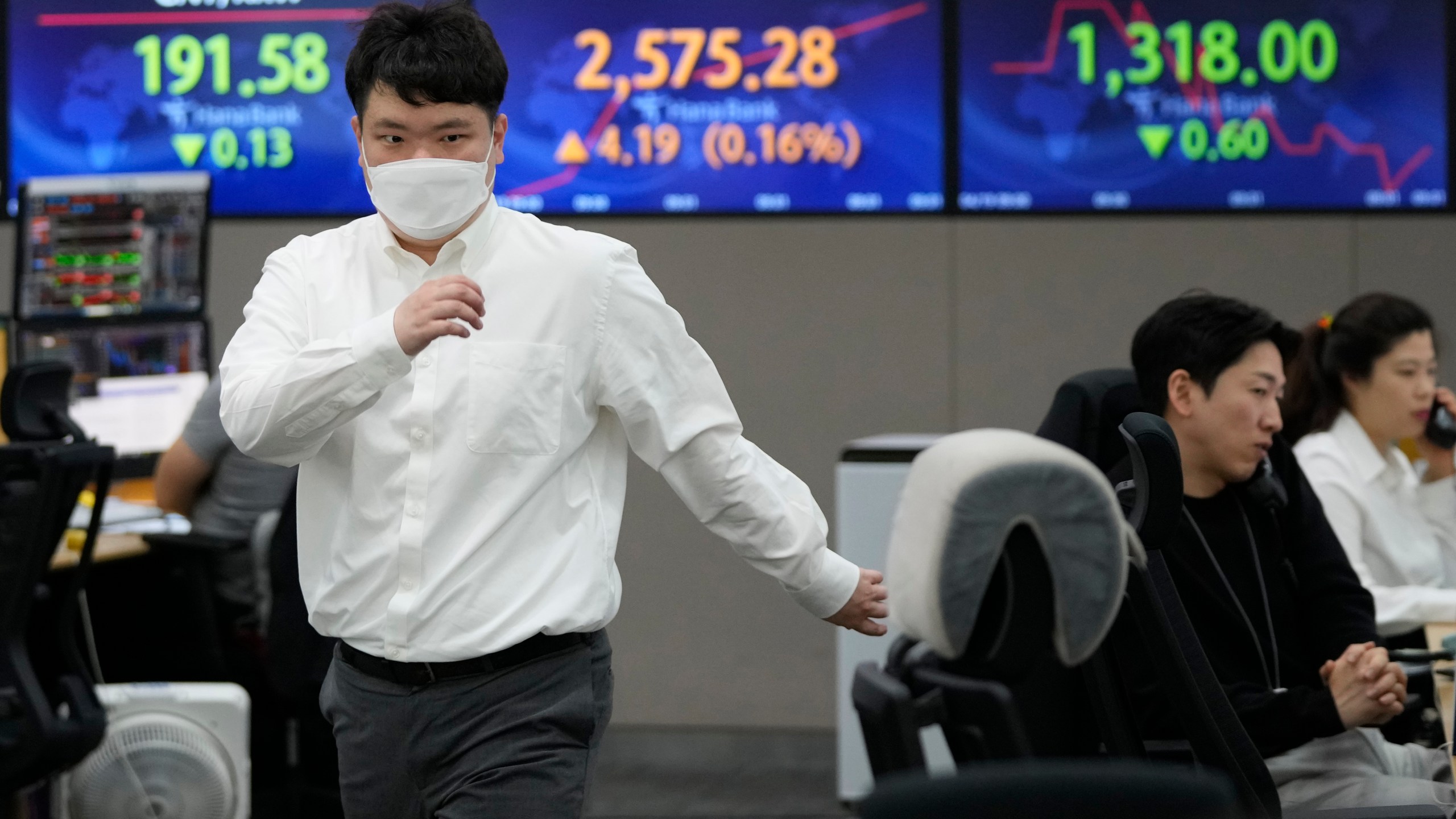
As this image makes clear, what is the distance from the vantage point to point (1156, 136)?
13.4ft

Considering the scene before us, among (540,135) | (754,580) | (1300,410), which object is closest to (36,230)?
(540,135)

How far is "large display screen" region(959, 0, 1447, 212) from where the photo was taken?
403cm

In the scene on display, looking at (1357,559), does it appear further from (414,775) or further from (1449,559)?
(414,775)

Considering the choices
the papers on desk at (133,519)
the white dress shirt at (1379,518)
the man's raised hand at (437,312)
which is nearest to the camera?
the man's raised hand at (437,312)

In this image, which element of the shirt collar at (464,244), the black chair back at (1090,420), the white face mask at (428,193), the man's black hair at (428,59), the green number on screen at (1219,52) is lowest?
the black chair back at (1090,420)

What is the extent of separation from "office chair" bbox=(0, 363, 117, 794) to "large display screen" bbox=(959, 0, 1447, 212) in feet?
8.05

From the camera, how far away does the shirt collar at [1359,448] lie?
119 inches

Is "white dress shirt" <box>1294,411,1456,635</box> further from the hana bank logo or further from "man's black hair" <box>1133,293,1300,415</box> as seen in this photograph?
the hana bank logo

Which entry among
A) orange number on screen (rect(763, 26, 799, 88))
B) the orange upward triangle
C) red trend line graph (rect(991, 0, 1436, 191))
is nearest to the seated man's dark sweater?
red trend line graph (rect(991, 0, 1436, 191))

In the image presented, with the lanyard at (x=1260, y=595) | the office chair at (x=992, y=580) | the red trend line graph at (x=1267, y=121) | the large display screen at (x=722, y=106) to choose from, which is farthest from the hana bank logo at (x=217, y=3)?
the office chair at (x=992, y=580)

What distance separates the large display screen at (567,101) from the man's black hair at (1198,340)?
1.86 m

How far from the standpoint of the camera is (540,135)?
13.9 ft

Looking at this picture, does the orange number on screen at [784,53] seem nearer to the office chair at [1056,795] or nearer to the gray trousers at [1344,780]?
the gray trousers at [1344,780]

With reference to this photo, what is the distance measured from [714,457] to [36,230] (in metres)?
2.85
